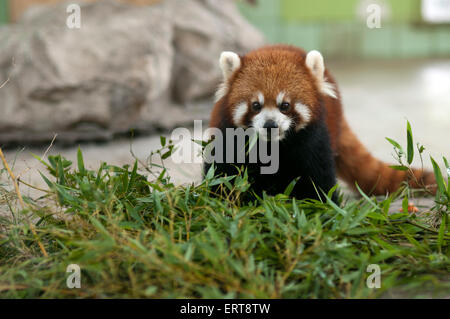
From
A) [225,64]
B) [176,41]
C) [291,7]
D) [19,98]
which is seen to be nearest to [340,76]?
[291,7]

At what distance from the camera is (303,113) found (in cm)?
217

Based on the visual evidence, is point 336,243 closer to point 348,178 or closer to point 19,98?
point 348,178

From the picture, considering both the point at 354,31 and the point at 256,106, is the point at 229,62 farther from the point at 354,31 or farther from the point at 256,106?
the point at 354,31

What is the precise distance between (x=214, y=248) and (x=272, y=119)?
26.4 inches

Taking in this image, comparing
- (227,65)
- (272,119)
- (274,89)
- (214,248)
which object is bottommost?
(214,248)

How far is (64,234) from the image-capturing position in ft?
Answer: 5.89

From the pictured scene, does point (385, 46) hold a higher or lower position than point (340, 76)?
higher

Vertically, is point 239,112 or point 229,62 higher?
point 229,62

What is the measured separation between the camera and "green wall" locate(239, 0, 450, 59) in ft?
28.6

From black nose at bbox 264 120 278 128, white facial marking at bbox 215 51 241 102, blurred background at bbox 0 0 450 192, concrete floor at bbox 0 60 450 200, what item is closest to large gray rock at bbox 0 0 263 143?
blurred background at bbox 0 0 450 192

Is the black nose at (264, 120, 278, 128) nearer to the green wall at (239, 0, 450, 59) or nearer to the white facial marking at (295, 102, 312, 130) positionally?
the white facial marking at (295, 102, 312, 130)

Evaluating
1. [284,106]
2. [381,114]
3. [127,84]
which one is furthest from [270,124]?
[381,114]

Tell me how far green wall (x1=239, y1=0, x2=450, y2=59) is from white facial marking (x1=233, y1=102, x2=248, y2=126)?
21.3 feet

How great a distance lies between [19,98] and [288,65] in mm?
2454
